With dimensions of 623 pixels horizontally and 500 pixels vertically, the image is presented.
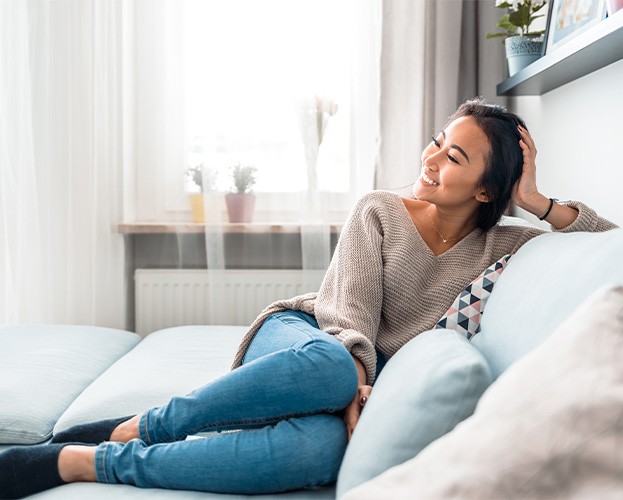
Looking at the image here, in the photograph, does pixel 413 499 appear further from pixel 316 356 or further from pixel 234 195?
pixel 234 195

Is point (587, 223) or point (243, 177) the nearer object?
point (587, 223)

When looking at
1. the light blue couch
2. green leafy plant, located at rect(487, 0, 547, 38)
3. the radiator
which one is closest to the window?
the radiator

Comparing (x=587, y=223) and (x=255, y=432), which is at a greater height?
(x=587, y=223)

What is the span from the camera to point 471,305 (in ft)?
5.41

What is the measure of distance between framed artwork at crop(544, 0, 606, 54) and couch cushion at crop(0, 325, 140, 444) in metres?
1.50

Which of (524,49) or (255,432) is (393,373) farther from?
(524,49)

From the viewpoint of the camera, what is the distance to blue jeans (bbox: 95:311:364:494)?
1.26m

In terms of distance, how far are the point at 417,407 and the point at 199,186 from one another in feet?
6.41

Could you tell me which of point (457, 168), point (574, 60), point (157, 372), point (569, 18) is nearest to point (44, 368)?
point (157, 372)

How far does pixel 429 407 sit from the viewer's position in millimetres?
1070

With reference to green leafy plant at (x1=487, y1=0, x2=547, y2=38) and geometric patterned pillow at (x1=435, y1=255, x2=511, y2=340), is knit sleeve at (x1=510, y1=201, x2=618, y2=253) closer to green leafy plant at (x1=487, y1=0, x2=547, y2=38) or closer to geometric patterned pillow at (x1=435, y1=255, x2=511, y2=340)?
geometric patterned pillow at (x1=435, y1=255, x2=511, y2=340)

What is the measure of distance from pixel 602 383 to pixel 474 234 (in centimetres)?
116

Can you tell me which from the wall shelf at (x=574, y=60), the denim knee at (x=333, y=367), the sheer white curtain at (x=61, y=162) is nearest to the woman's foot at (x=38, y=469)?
the denim knee at (x=333, y=367)

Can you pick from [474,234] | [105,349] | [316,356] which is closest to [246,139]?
[105,349]
